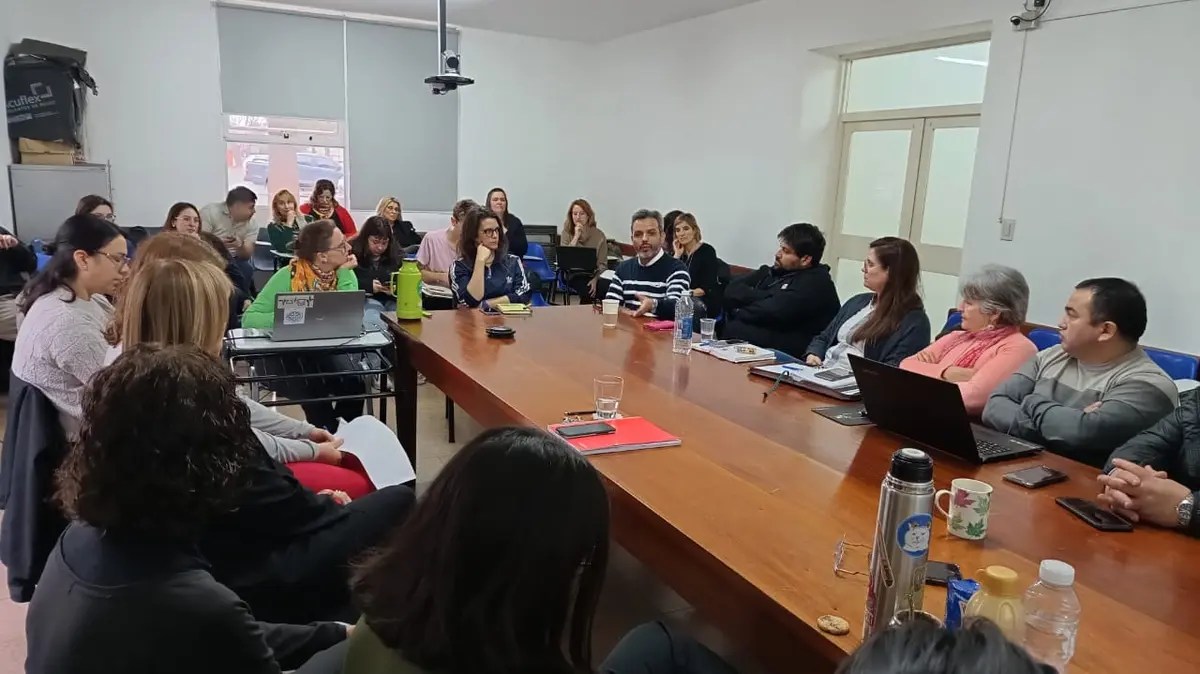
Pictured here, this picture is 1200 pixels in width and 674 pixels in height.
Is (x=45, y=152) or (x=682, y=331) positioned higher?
(x=45, y=152)

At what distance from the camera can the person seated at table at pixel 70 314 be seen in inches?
77.3

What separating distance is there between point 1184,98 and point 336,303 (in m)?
3.72

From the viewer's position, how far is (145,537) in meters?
1.09

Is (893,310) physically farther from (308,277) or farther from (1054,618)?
(308,277)

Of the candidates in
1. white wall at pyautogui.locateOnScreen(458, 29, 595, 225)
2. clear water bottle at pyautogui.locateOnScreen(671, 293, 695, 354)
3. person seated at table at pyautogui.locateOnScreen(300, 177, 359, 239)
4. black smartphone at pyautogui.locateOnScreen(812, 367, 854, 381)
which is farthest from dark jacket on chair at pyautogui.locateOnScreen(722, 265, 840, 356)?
white wall at pyautogui.locateOnScreen(458, 29, 595, 225)

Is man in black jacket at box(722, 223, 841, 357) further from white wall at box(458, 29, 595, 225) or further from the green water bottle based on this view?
white wall at box(458, 29, 595, 225)

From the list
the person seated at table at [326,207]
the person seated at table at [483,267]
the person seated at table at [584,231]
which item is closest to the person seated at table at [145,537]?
the person seated at table at [483,267]

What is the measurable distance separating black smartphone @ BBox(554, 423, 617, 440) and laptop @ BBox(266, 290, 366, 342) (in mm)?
1542

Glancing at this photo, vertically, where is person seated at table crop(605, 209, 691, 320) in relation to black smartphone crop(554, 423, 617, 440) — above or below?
above

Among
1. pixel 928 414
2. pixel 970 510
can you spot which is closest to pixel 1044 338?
pixel 928 414

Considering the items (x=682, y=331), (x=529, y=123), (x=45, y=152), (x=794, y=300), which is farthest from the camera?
(x=529, y=123)

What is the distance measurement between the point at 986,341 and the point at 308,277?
2.83 m

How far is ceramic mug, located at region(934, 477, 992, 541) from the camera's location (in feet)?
4.54

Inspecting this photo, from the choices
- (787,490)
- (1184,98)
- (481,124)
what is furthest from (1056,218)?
(481,124)
